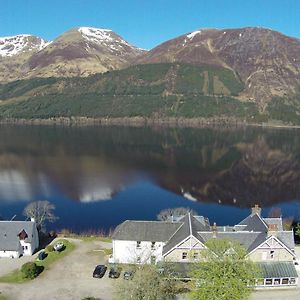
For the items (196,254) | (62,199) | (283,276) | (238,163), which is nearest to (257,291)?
(283,276)

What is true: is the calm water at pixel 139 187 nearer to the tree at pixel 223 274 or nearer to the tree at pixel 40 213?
the tree at pixel 40 213

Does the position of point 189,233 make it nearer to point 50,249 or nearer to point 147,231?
point 147,231

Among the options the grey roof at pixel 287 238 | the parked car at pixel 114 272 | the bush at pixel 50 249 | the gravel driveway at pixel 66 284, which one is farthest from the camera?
the bush at pixel 50 249

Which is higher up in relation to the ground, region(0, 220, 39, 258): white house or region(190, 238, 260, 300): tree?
region(190, 238, 260, 300): tree

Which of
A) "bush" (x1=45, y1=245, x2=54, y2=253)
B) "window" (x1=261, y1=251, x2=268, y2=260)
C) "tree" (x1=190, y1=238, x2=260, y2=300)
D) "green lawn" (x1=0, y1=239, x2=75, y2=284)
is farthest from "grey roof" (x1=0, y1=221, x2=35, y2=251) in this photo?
"window" (x1=261, y1=251, x2=268, y2=260)

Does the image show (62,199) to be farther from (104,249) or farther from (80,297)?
(80,297)

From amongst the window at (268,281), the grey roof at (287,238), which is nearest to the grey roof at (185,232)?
the window at (268,281)

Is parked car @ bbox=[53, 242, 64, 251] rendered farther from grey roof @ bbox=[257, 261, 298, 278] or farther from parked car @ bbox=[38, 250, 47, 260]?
grey roof @ bbox=[257, 261, 298, 278]
